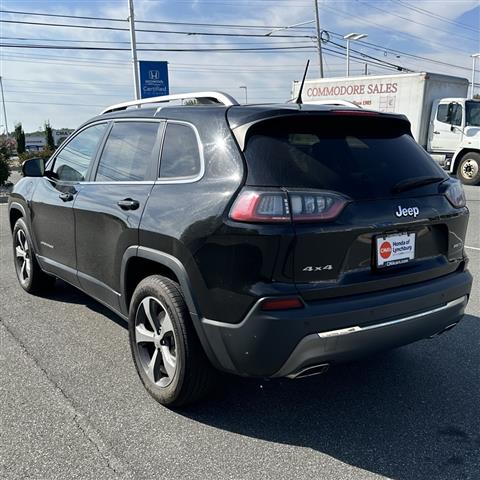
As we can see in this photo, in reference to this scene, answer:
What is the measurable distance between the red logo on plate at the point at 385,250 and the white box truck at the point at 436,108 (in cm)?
1247

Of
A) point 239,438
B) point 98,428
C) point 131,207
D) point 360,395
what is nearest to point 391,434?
point 360,395

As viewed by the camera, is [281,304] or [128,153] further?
[128,153]

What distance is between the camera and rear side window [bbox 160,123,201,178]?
2.96m

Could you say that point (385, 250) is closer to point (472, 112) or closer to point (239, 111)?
point (239, 111)

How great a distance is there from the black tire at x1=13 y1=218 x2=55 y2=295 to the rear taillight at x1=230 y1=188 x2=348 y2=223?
325cm

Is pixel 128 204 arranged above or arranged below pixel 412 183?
below

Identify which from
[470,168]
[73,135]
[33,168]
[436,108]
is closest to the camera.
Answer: [73,135]

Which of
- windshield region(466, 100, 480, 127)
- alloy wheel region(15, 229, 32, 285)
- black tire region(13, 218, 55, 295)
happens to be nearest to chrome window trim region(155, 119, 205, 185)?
black tire region(13, 218, 55, 295)

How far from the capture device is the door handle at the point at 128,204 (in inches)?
128

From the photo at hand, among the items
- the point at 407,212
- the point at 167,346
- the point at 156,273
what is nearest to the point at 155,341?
the point at 167,346

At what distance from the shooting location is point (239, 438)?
2844mm

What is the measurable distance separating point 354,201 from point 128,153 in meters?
1.70

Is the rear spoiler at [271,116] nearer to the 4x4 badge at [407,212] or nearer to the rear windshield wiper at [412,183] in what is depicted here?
the rear windshield wiper at [412,183]

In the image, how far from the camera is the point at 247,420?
→ 9.90ft
